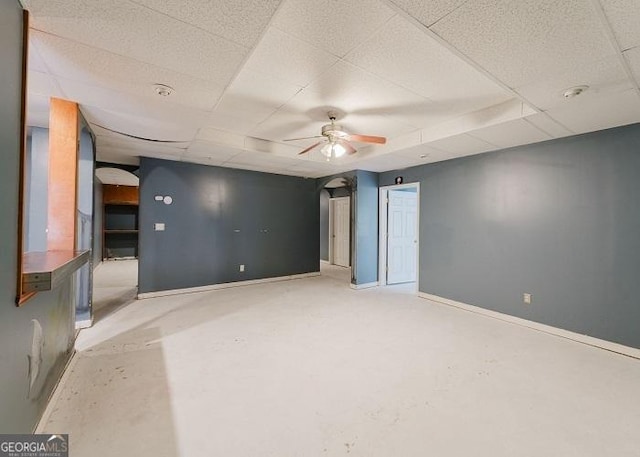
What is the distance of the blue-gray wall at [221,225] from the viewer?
4691mm

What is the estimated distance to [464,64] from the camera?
6.64 feet

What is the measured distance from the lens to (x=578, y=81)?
2.05 meters

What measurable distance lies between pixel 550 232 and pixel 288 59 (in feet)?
11.7

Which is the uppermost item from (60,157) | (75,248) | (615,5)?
(615,5)

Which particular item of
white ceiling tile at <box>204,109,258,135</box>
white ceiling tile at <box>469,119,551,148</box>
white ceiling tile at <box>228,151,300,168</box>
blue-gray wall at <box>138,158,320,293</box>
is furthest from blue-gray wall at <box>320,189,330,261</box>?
white ceiling tile at <box>469,119,551,148</box>

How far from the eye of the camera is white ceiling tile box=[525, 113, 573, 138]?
2.70m

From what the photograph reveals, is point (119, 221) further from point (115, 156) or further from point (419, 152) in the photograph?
point (419, 152)

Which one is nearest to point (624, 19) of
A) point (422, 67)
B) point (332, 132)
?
point (422, 67)

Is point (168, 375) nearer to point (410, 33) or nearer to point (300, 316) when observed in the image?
point (300, 316)

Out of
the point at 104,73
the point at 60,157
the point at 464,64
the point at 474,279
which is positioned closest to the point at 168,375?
the point at 60,157

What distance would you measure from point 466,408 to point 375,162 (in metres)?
3.67

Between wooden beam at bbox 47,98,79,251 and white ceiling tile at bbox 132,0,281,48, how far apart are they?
1.89m

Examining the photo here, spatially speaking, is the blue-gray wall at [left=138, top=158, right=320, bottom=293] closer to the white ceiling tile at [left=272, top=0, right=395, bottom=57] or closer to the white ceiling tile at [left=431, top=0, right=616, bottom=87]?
the white ceiling tile at [left=272, top=0, right=395, bottom=57]

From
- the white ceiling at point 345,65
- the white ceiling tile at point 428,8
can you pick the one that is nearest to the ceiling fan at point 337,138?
the white ceiling at point 345,65
